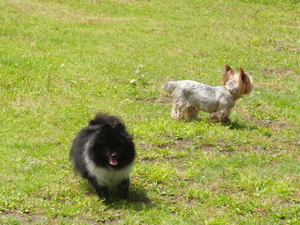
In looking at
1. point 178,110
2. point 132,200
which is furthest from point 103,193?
point 178,110

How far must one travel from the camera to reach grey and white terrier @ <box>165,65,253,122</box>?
33.4ft

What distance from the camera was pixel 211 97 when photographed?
1021 centimetres

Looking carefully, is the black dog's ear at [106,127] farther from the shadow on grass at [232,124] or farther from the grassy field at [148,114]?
the shadow on grass at [232,124]

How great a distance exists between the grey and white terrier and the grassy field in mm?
292

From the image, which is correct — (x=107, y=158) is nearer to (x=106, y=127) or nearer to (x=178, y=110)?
(x=106, y=127)

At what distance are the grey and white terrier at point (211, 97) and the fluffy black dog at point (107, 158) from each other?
3.89 m

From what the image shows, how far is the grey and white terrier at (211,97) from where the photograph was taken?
10.2m

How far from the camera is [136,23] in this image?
789 inches

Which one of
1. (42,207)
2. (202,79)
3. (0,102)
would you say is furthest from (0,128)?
(202,79)

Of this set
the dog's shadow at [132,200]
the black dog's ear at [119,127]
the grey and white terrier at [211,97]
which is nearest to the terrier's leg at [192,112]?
the grey and white terrier at [211,97]

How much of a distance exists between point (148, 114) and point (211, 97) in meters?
1.44

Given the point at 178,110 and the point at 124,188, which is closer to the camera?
the point at 124,188

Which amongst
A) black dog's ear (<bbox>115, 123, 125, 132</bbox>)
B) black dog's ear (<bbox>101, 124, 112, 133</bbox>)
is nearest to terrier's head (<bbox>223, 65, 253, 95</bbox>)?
black dog's ear (<bbox>115, 123, 125, 132</bbox>)

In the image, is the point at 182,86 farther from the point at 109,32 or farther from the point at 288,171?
the point at 109,32
